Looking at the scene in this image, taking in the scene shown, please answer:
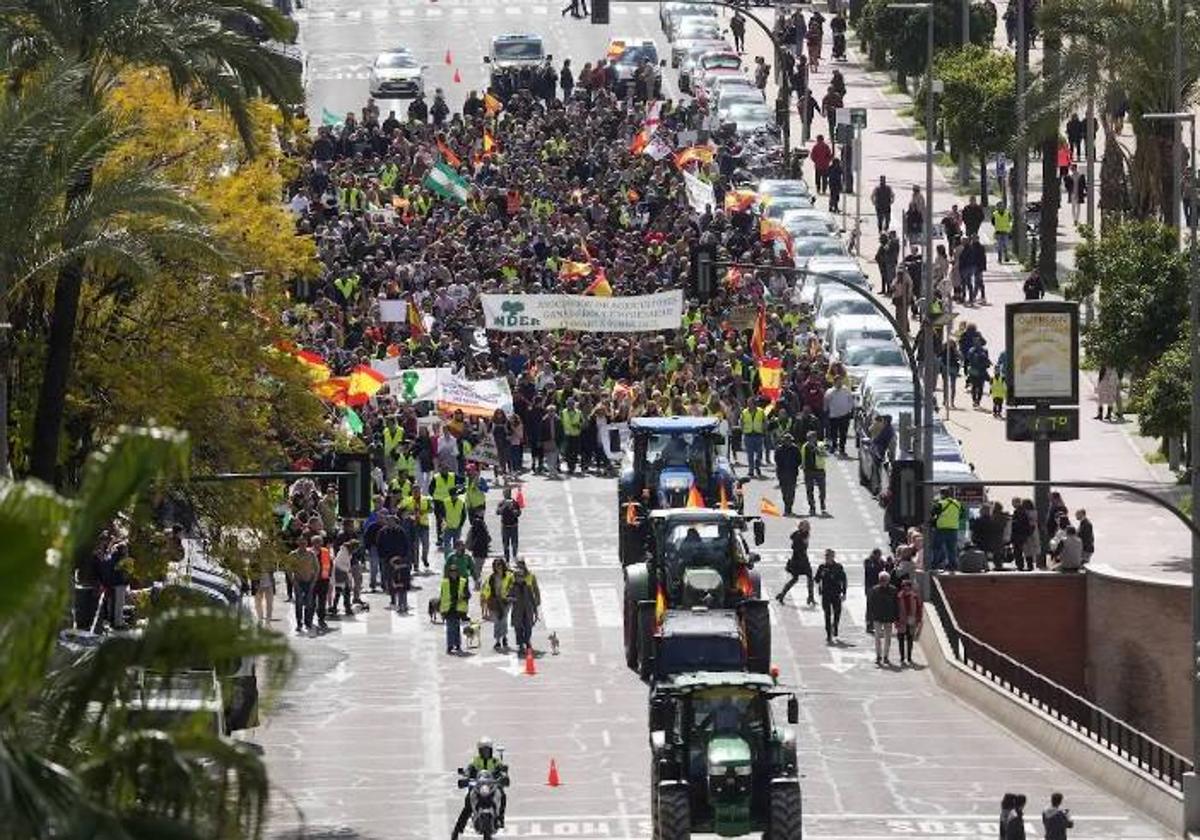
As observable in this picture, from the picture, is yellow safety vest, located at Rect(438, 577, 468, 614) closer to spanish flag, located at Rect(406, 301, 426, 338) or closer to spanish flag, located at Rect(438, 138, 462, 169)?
spanish flag, located at Rect(406, 301, 426, 338)

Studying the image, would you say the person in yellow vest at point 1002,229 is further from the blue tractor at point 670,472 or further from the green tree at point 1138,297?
the blue tractor at point 670,472

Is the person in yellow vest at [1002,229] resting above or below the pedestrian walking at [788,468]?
above

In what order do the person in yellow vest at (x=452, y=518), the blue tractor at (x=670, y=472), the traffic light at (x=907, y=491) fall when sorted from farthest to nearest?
1. the person in yellow vest at (x=452, y=518)
2. the blue tractor at (x=670, y=472)
3. the traffic light at (x=907, y=491)

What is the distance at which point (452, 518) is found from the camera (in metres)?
56.4

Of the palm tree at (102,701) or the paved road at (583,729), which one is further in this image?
the paved road at (583,729)

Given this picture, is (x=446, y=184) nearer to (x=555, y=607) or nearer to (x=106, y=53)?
(x=555, y=607)

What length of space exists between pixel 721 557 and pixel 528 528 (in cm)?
1317

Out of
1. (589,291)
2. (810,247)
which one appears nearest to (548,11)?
(810,247)

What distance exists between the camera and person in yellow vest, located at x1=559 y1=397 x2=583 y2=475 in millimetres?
61750

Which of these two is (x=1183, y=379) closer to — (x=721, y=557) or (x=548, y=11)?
(x=721, y=557)

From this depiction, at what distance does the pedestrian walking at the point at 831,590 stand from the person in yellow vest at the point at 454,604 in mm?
4553

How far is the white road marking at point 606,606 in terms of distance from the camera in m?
52.8

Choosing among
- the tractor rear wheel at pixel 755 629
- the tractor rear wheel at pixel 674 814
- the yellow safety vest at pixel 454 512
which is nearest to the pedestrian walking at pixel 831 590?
the tractor rear wheel at pixel 755 629

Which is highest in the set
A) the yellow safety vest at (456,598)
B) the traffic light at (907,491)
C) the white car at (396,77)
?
the white car at (396,77)
